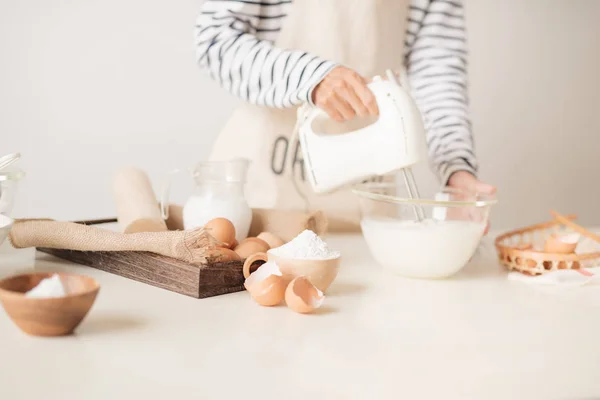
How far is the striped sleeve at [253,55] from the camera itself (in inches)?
45.8

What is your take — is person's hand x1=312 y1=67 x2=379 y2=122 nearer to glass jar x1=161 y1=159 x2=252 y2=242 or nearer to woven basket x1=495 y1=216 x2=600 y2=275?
glass jar x1=161 y1=159 x2=252 y2=242

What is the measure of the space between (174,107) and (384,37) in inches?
33.0

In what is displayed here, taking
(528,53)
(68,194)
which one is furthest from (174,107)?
(528,53)

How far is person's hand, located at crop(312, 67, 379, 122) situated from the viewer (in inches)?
38.0

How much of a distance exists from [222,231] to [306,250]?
0.51 ft

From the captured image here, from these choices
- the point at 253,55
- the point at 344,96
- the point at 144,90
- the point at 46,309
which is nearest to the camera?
the point at 46,309

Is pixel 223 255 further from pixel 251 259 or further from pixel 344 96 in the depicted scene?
pixel 344 96

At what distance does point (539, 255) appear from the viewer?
38.6 inches

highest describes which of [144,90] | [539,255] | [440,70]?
[440,70]

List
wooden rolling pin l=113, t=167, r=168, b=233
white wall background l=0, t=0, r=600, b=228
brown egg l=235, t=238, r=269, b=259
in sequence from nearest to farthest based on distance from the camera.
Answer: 1. brown egg l=235, t=238, r=269, b=259
2. wooden rolling pin l=113, t=167, r=168, b=233
3. white wall background l=0, t=0, r=600, b=228

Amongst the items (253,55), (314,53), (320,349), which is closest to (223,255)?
(320,349)

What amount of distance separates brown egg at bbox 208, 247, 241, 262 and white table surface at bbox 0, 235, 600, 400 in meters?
0.05

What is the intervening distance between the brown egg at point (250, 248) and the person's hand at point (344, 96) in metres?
0.25

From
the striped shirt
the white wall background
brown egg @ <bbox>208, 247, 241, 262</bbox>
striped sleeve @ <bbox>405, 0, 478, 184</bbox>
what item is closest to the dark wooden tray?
brown egg @ <bbox>208, 247, 241, 262</bbox>
